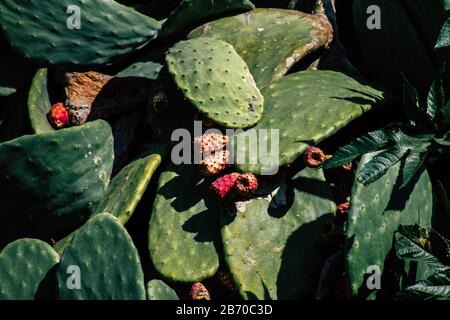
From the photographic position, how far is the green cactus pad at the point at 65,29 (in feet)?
10.3

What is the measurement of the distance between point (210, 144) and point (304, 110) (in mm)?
324

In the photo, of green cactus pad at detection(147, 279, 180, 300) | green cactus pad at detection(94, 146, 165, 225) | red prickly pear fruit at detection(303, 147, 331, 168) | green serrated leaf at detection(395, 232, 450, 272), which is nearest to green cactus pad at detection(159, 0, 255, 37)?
green cactus pad at detection(94, 146, 165, 225)

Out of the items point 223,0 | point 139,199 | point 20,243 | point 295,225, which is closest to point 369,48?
point 223,0

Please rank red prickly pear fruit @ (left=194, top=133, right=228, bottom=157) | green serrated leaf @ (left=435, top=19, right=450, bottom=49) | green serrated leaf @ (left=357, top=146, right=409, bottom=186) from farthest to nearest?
1. red prickly pear fruit @ (left=194, top=133, right=228, bottom=157)
2. green serrated leaf @ (left=435, top=19, right=450, bottom=49)
3. green serrated leaf @ (left=357, top=146, right=409, bottom=186)

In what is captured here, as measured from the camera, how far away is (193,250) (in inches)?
110

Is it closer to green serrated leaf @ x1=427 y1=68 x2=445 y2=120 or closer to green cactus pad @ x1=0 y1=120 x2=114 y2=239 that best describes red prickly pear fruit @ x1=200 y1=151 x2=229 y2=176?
green cactus pad @ x1=0 y1=120 x2=114 y2=239

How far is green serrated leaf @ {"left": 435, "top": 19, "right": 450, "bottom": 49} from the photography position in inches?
105

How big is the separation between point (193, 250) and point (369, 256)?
0.56 meters

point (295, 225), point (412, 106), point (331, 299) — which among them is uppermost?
point (412, 106)

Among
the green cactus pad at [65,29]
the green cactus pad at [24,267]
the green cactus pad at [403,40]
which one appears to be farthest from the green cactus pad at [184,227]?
the green cactus pad at [403,40]

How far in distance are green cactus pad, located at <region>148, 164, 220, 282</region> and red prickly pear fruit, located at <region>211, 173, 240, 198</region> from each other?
12 cm

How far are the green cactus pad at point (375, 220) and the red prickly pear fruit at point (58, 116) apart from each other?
1.17 meters

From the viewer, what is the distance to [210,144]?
2889 mm
